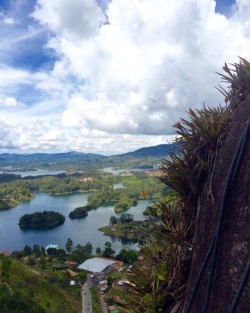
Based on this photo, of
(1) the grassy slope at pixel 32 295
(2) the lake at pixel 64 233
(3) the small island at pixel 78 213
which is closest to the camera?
(1) the grassy slope at pixel 32 295

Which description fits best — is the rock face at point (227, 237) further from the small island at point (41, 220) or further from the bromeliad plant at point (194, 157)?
the small island at point (41, 220)

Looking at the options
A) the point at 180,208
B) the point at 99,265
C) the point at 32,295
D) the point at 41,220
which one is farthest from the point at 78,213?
the point at 180,208

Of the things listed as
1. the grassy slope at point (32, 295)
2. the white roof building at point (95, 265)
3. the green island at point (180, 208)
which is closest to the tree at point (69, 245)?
the white roof building at point (95, 265)

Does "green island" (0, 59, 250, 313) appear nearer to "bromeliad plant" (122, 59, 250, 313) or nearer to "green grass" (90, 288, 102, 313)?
"bromeliad plant" (122, 59, 250, 313)

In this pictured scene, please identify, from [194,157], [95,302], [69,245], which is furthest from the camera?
[69,245]

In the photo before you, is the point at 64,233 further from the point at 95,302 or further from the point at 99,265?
the point at 95,302
